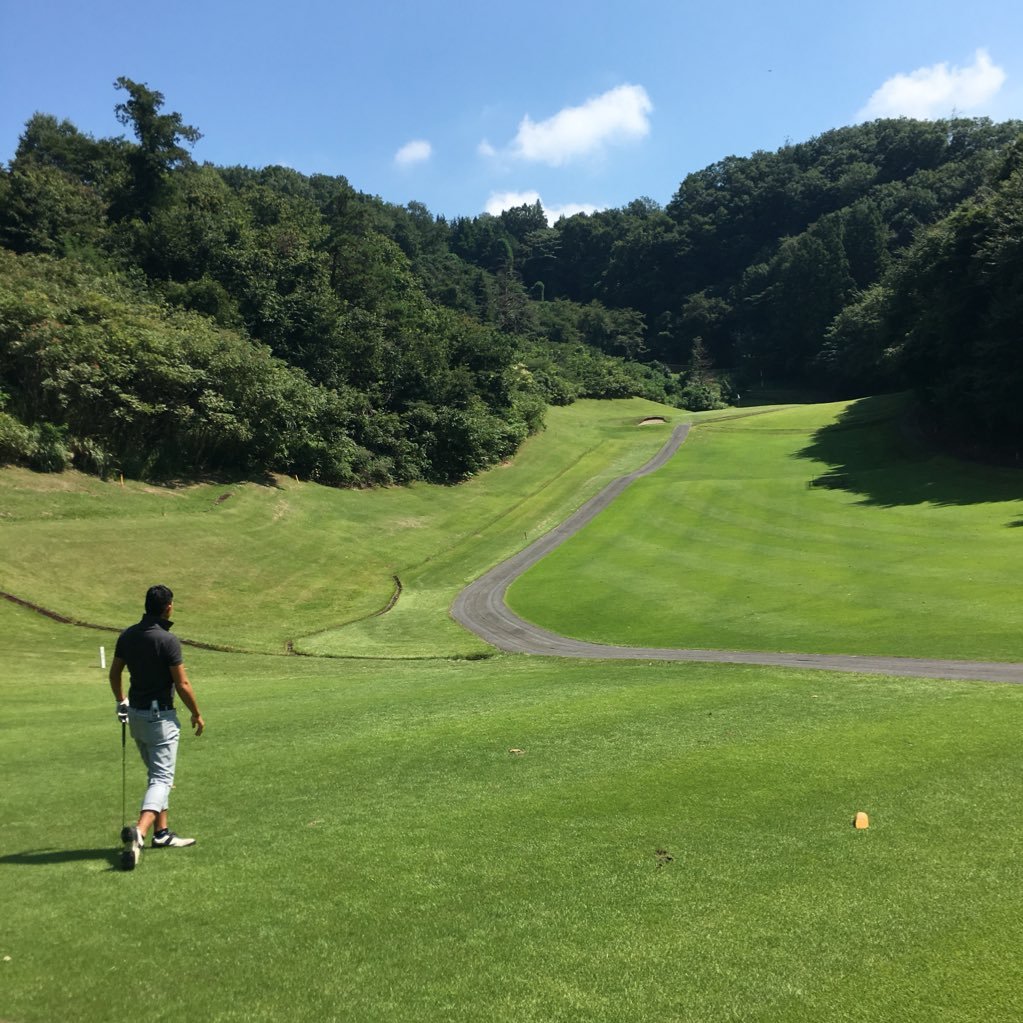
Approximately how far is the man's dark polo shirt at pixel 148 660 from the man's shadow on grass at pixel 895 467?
130 feet

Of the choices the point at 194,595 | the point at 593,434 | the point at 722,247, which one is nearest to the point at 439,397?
the point at 593,434

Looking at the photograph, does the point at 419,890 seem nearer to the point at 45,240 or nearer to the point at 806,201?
the point at 45,240

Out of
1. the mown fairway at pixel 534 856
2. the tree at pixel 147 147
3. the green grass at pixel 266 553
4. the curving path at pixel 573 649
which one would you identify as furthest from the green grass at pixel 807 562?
the tree at pixel 147 147

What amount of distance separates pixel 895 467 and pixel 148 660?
58176mm

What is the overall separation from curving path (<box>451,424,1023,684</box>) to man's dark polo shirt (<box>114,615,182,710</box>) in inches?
628

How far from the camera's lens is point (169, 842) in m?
7.21

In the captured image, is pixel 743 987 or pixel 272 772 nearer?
pixel 743 987

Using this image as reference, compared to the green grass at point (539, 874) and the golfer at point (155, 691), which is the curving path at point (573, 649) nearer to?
the green grass at point (539, 874)

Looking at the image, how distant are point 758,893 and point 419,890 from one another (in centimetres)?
280

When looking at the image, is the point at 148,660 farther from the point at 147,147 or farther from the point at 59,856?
the point at 147,147

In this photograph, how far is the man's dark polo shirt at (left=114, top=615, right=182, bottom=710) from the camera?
292 inches

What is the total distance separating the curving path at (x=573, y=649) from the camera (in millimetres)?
17234

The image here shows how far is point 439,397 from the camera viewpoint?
65812 millimetres

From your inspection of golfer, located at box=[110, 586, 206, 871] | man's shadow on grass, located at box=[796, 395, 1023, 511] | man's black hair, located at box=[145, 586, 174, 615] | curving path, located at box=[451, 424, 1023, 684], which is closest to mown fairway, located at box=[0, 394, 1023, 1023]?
golfer, located at box=[110, 586, 206, 871]
